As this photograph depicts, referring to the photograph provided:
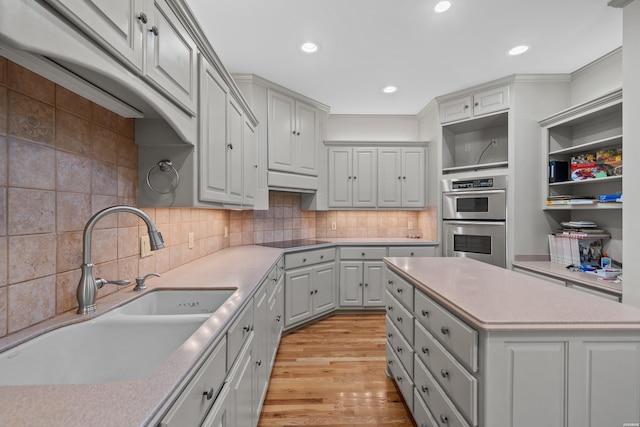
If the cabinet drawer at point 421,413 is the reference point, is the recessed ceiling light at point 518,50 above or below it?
above

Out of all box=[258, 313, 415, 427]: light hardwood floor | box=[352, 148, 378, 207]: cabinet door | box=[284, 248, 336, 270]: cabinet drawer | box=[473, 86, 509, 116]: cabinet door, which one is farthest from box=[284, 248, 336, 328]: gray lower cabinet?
box=[473, 86, 509, 116]: cabinet door

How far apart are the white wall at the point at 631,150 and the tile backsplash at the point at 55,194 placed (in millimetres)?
2870

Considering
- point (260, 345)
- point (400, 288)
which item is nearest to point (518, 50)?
point (400, 288)

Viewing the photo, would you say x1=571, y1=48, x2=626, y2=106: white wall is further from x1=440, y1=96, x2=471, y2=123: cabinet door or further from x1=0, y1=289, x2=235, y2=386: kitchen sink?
x1=0, y1=289, x2=235, y2=386: kitchen sink

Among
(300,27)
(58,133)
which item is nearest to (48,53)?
(58,133)

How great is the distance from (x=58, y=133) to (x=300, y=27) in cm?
174

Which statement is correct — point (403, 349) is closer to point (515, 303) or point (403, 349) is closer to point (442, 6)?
point (515, 303)

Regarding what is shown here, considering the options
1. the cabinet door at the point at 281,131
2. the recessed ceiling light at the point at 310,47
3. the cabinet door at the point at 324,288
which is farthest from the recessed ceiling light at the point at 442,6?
the cabinet door at the point at 324,288

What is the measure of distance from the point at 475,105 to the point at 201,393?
3.51 m

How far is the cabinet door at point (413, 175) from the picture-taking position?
3.71 m

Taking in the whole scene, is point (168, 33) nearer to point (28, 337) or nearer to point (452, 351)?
point (28, 337)

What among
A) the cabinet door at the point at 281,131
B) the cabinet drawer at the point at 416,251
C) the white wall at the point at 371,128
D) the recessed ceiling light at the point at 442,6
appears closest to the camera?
the recessed ceiling light at the point at 442,6

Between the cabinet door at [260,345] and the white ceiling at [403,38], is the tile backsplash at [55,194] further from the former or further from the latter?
the white ceiling at [403,38]

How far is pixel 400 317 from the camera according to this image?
1.82 metres
